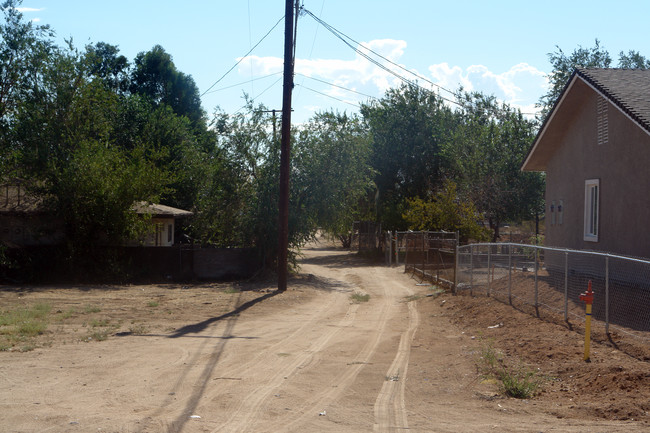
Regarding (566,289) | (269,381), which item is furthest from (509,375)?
(566,289)

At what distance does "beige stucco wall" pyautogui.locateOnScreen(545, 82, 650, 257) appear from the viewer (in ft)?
49.6

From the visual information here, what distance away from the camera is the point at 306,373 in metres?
9.35

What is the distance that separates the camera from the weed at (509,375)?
315 inches

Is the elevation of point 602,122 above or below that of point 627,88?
below

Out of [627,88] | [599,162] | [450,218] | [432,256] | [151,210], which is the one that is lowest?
[432,256]

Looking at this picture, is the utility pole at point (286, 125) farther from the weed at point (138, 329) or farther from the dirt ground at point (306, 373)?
the weed at point (138, 329)

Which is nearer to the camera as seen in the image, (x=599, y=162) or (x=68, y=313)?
(x=68, y=313)

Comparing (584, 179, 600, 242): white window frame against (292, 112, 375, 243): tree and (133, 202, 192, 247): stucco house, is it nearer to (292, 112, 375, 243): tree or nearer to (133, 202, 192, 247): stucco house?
(292, 112, 375, 243): tree

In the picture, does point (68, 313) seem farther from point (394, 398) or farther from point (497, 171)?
point (497, 171)

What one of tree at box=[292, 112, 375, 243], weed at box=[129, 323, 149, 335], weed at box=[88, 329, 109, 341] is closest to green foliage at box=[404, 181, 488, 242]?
tree at box=[292, 112, 375, 243]

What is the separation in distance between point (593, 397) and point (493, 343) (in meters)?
3.75

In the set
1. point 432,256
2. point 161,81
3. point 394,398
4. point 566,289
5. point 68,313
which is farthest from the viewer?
point 161,81

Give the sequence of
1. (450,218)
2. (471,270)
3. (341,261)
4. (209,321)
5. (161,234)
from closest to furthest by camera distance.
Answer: (209,321), (471,270), (161,234), (450,218), (341,261)

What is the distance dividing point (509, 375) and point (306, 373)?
2990 millimetres
